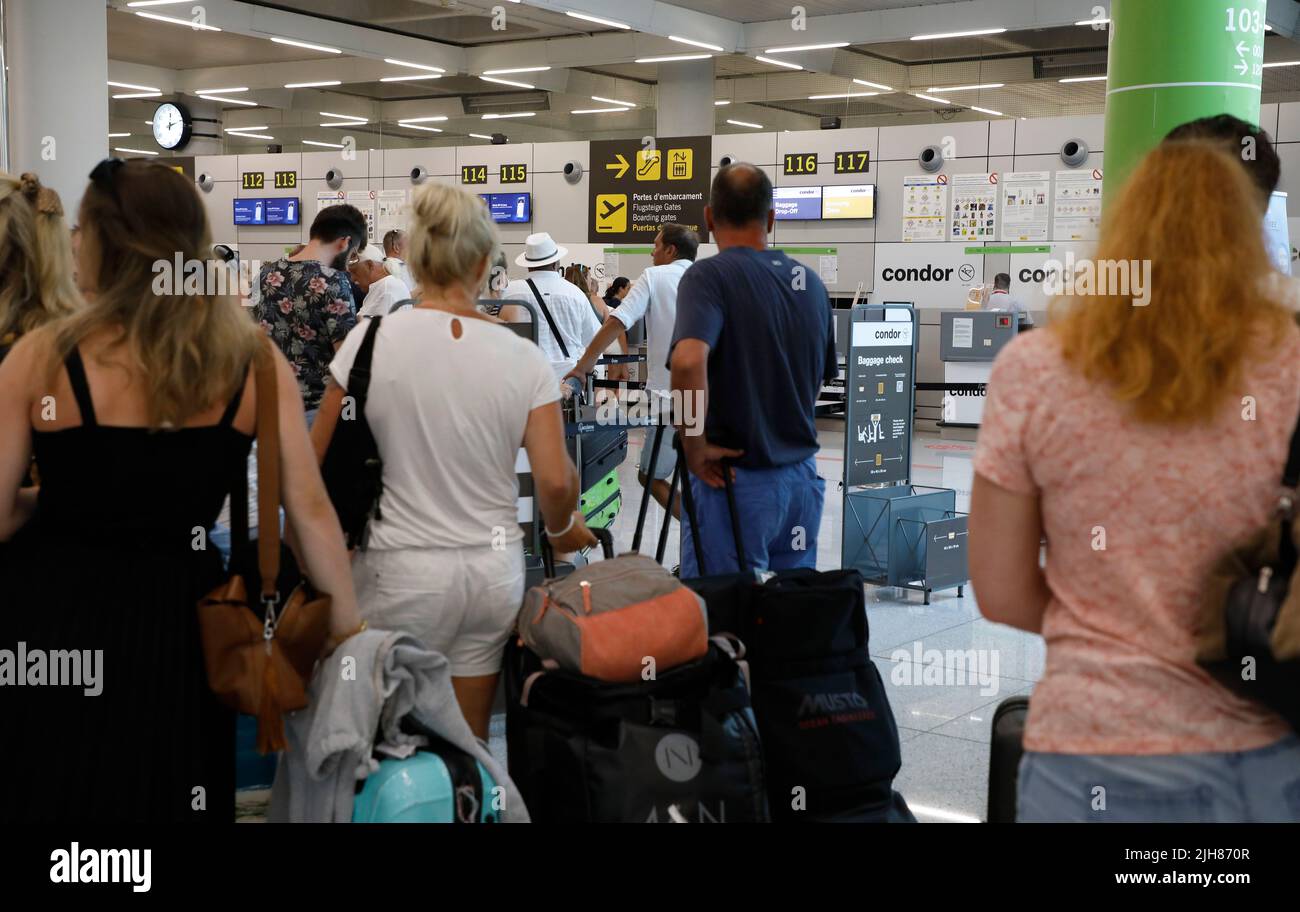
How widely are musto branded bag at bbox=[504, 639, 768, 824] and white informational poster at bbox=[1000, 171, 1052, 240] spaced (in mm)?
12137

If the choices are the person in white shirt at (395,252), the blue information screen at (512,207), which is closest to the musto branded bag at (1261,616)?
the person in white shirt at (395,252)

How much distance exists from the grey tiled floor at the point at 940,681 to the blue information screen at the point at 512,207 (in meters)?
9.68

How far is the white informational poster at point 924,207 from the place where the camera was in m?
14.1

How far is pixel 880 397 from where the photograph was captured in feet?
21.1

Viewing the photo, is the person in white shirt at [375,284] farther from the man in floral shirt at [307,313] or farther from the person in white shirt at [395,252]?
the man in floral shirt at [307,313]

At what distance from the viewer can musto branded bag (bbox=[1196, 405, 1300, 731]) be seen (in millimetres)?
1459

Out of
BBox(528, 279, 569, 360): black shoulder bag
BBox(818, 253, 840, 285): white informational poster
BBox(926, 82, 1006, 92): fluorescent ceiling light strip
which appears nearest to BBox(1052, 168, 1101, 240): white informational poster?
BBox(818, 253, 840, 285): white informational poster

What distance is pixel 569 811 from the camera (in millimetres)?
2285

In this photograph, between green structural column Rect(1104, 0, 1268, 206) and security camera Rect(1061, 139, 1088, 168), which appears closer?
green structural column Rect(1104, 0, 1268, 206)

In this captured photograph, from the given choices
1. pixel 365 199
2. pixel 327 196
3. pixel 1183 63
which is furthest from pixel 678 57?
pixel 1183 63

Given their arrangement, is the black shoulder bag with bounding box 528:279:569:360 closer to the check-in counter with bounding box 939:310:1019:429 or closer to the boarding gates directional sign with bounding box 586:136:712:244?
the check-in counter with bounding box 939:310:1019:429

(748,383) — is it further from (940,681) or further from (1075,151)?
(1075,151)
